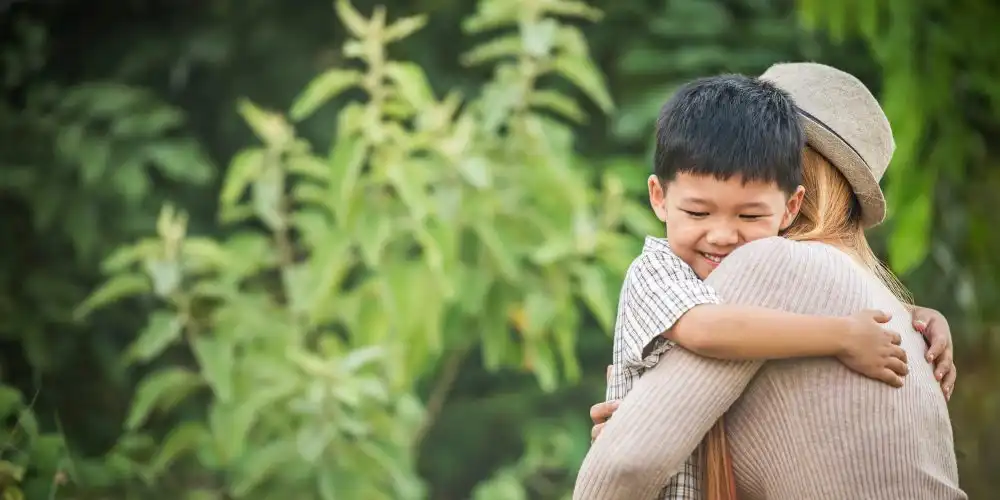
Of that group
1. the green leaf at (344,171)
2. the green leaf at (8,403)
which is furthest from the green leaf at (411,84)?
the green leaf at (8,403)

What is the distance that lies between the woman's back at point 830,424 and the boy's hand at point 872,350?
15 mm

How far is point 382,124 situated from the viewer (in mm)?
3881

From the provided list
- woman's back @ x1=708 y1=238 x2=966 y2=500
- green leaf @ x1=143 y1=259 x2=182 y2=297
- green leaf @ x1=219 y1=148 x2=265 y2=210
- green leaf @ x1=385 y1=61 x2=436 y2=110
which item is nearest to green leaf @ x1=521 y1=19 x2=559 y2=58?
green leaf @ x1=385 y1=61 x2=436 y2=110

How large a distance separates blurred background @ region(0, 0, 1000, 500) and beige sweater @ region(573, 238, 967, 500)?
80.3 inches

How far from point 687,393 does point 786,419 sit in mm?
131

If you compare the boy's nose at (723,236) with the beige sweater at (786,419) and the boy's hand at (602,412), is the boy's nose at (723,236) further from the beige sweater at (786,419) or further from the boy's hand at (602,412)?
the boy's hand at (602,412)

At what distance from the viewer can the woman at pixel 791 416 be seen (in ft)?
4.89

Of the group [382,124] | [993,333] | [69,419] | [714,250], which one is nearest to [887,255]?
[993,333]

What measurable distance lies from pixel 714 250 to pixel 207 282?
269cm

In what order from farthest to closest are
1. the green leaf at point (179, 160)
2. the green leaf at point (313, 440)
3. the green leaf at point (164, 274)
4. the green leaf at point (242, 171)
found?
the green leaf at point (179, 160) → the green leaf at point (242, 171) → the green leaf at point (164, 274) → the green leaf at point (313, 440)

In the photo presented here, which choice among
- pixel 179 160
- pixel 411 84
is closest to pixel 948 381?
pixel 411 84

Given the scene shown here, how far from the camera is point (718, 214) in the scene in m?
1.65

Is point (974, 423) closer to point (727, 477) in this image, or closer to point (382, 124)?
point (382, 124)

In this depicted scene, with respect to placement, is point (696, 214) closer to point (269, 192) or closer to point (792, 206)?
point (792, 206)
